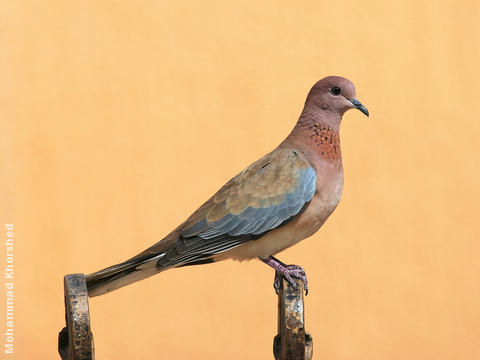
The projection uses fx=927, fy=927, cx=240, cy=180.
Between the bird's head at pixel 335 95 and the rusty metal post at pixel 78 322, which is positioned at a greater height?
the bird's head at pixel 335 95

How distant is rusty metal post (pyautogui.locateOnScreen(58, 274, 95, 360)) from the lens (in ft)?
9.89

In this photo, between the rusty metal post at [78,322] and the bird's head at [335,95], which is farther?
the bird's head at [335,95]

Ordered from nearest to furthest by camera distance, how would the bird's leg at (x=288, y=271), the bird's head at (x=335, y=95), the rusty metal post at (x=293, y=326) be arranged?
the rusty metal post at (x=293, y=326), the bird's leg at (x=288, y=271), the bird's head at (x=335, y=95)

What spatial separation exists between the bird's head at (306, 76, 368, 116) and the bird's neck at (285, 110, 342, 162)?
1.8 inches

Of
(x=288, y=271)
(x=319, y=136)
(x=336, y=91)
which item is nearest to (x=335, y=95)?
(x=336, y=91)

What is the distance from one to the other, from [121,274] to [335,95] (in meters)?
1.26

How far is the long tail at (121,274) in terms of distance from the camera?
11.8 ft

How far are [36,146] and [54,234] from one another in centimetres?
68

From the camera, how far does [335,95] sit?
164 inches

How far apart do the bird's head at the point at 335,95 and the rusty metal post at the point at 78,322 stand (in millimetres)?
1557

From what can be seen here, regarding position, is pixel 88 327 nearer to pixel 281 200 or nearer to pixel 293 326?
pixel 293 326

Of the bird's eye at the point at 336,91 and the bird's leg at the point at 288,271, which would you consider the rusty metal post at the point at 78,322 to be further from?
the bird's eye at the point at 336,91

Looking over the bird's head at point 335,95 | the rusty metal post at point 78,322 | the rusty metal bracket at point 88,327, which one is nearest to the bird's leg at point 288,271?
the rusty metal bracket at point 88,327

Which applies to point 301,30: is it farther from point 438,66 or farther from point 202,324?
point 202,324
